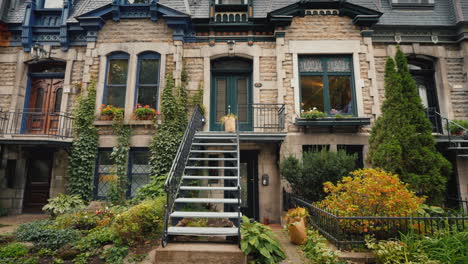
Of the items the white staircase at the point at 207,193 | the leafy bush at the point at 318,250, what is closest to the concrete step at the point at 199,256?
the white staircase at the point at 207,193

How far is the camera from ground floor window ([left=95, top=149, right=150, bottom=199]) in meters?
8.31

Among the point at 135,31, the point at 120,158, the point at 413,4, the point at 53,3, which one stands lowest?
the point at 120,158

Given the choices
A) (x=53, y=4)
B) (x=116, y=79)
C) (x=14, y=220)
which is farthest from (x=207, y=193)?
(x=53, y=4)

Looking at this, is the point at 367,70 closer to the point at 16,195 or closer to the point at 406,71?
the point at 406,71

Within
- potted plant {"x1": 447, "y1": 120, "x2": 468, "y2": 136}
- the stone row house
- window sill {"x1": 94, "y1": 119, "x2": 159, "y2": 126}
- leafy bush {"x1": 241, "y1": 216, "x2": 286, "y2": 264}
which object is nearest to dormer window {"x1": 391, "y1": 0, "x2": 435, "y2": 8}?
the stone row house

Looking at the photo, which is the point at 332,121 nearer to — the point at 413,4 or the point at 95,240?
the point at 413,4

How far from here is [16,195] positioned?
28.1 feet

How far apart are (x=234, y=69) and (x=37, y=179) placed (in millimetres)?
8164

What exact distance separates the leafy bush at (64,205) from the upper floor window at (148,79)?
3.71 m

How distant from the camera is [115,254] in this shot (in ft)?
15.0

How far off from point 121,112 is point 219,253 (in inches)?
251

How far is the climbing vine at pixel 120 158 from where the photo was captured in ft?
26.0

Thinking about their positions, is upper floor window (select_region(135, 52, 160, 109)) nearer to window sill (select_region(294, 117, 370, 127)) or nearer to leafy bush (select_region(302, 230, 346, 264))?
window sill (select_region(294, 117, 370, 127))

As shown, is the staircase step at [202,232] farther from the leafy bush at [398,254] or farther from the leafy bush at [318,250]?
the leafy bush at [398,254]
